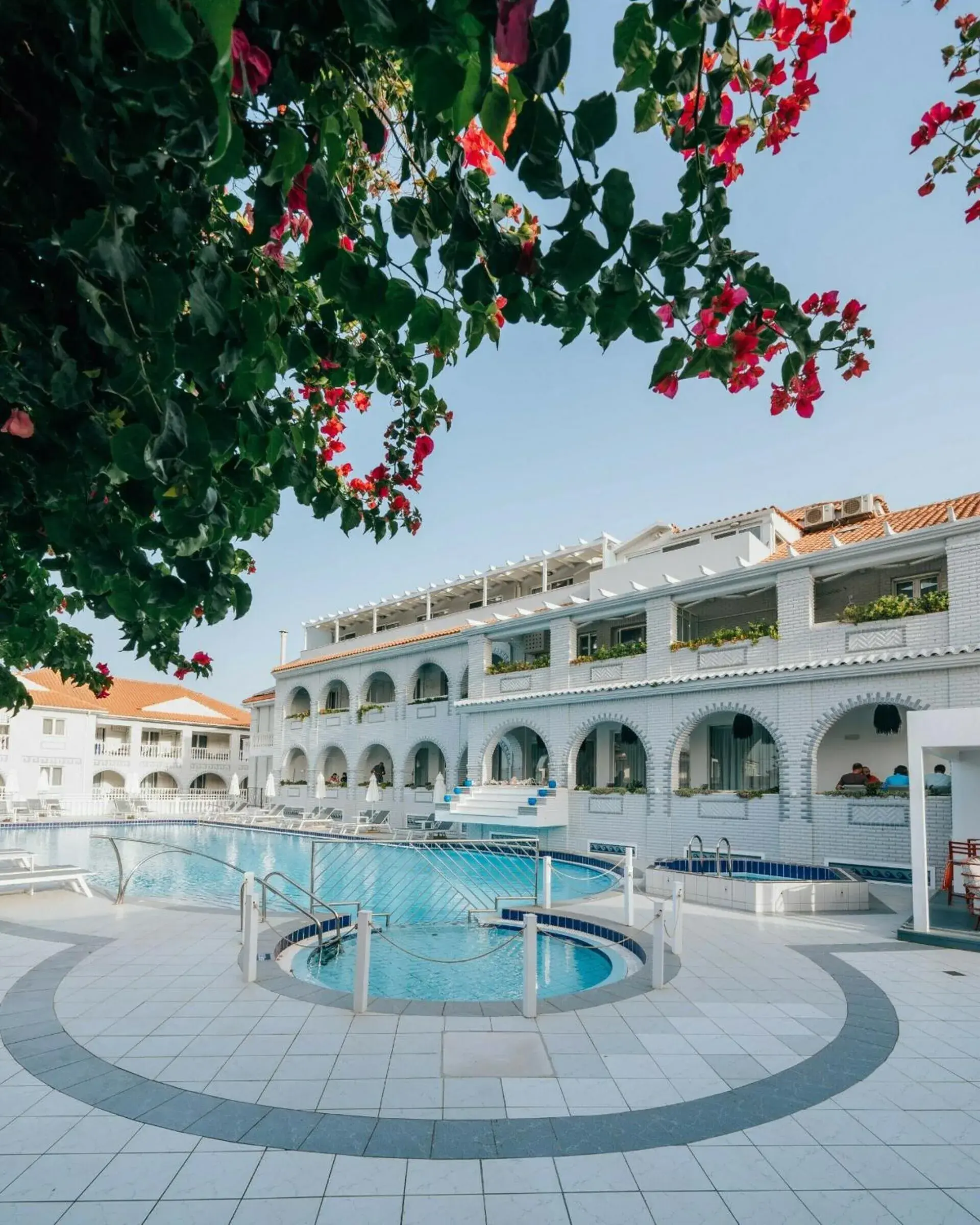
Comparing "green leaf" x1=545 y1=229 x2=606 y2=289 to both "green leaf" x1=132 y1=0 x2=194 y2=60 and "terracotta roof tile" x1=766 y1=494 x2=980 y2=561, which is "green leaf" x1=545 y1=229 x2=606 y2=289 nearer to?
"green leaf" x1=132 y1=0 x2=194 y2=60

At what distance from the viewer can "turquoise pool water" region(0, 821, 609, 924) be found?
14930 millimetres

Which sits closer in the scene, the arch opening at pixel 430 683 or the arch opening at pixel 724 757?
the arch opening at pixel 724 757

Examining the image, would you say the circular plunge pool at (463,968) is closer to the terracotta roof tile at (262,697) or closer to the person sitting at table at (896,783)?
the person sitting at table at (896,783)

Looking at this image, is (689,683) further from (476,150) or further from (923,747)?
(476,150)

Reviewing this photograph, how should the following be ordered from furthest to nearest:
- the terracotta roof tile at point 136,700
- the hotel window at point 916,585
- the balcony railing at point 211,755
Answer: the balcony railing at point 211,755 < the terracotta roof tile at point 136,700 < the hotel window at point 916,585

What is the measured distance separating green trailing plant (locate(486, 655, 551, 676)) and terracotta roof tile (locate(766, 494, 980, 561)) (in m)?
7.22

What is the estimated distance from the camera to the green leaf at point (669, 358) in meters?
2.44

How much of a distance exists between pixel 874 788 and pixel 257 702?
30.3 meters

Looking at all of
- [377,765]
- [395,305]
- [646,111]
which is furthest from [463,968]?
[377,765]

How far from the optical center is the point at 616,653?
2194 cm

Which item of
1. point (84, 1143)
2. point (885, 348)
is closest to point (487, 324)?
point (885, 348)

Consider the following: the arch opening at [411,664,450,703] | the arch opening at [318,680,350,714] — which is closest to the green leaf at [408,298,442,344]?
the arch opening at [411,664,450,703]

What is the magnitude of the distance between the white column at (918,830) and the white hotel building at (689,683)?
5.07m

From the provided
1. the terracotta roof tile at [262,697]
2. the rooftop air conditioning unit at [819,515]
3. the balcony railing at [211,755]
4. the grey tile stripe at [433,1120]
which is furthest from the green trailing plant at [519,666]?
the balcony railing at [211,755]
